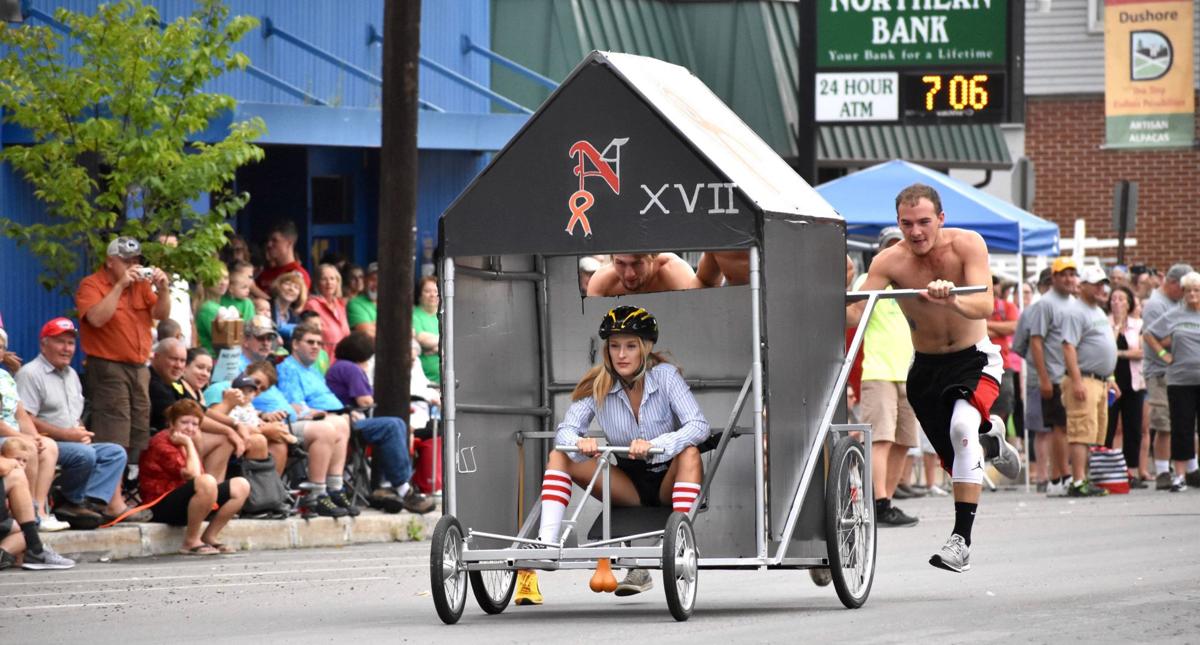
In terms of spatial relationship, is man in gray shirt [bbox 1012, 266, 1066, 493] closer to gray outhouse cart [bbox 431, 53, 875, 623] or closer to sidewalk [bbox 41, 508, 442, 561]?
sidewalk [bbox 41, 508, 442, 561]

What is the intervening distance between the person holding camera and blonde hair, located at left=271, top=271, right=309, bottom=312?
109 inches

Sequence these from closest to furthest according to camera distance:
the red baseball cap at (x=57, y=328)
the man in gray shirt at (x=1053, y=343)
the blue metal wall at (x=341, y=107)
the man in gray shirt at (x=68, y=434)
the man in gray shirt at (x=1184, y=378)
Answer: the man in gray shirt at (x=68, y=434) < the red baseball cap at (x=57, y=328) < the blue metal wall at (x=341, y=107) < the man in gray shirt at (x=1053, y=343) < the man in gray shirt at (x=1184, y=378)

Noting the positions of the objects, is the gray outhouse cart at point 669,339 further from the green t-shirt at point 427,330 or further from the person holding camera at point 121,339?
the green t-shirt at point 427,330

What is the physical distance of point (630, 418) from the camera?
10609 mm

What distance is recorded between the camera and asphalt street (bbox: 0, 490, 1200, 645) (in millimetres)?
9406

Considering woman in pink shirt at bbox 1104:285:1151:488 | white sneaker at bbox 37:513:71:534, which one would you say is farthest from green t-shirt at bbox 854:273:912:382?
white sneaker at bbox 37:513:71:534

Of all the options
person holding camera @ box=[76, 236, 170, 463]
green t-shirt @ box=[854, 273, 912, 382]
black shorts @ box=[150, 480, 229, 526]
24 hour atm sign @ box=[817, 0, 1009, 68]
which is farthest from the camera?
24 hour atm sign @ box=[817, 0, 1009, 68]

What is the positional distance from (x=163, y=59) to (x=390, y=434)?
11.1ft

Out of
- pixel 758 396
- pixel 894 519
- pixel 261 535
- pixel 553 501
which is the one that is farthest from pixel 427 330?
pixel 758 396

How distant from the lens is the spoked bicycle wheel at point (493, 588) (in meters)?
A: 10.3

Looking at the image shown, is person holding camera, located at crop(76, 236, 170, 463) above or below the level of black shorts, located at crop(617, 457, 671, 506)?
above

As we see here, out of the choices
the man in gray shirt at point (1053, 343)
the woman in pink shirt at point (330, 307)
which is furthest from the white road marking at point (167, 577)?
the man in gray shirt at point (1053, 343)

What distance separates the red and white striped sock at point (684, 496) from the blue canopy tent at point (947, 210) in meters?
11.6

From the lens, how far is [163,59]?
54.1ft
